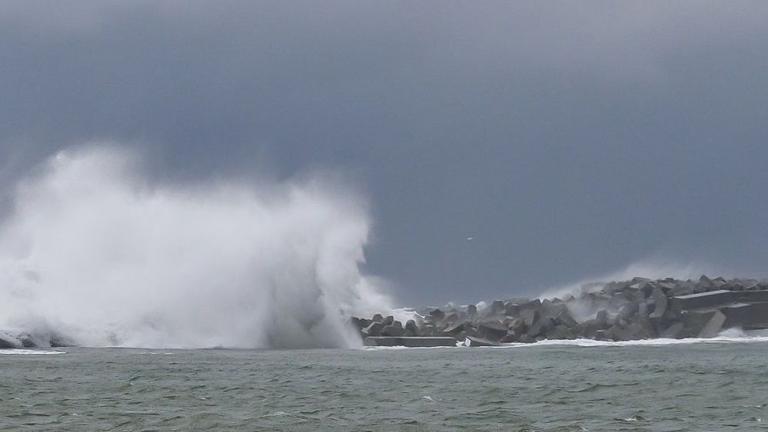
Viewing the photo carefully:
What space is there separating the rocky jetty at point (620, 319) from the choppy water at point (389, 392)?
1251 cm

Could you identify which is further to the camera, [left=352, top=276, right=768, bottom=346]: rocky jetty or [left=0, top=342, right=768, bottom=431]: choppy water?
[left=352, top=276, right=768, bottom=346]: rocky jetty

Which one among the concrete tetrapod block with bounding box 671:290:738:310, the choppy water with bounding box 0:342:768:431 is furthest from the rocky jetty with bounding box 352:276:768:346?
the choppy water with bounding box 0:342:768:431

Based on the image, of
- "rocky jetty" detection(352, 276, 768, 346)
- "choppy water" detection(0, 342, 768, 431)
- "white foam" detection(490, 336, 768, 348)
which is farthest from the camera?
"rocky jetty" detection(352, 276, 768, 346)

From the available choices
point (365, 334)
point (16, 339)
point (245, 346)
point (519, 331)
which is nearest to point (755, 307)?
point (519, 331)

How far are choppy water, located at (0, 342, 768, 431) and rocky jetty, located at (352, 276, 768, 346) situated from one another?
12507 millimetres

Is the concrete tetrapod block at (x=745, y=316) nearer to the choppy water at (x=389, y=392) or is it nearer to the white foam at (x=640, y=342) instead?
the white foam at (x=640, y=342)

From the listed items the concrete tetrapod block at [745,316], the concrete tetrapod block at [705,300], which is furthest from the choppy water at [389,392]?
the concrete tetrapod block at [745,316]

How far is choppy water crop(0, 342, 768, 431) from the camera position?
18953 mm

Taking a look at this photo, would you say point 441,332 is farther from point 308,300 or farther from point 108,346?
point 108,346

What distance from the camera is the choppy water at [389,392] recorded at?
19.0 metres

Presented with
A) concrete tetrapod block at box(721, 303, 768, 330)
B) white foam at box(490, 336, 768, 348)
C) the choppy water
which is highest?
concrete tetrapod block at box(721, 303, 768, 330)

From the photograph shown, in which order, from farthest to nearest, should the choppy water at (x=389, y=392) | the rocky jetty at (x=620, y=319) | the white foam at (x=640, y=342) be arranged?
1. the rocky jetty at (x=620, y=319)
2. the white foam at (x=640, y=342)
3. the choppy water at (x=389, y=392)

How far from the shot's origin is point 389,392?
24.6 meters

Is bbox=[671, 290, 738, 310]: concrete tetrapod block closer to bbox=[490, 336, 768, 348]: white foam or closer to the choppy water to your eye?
bbox=[490, 336, 768, 348]: white foam
